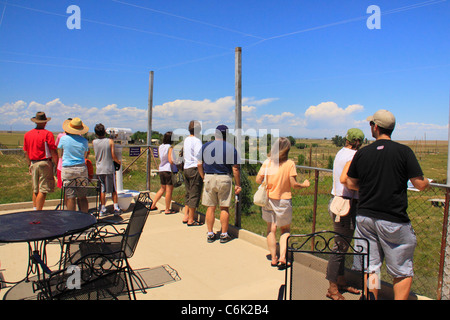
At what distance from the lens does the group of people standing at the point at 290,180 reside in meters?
2.46

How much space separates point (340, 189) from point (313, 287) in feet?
3.43

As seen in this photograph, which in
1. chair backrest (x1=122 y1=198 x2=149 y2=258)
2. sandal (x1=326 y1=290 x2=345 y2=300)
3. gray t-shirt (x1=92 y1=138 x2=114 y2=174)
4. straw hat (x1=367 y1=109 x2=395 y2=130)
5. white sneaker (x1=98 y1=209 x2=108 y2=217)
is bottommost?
sandal (x1=326 y1=290 x2=345 y2=300)

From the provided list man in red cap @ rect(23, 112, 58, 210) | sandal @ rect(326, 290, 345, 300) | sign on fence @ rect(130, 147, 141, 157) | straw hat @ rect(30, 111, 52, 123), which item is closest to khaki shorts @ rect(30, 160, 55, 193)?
man in red cap @ rect(23, 112, 58, 210)

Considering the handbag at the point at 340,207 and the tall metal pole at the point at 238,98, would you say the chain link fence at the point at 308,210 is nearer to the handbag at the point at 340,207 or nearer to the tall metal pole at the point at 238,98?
the handbag at the point at 340,207

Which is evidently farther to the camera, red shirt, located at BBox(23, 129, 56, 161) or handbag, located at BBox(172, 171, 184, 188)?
handbag, located at BBox(172, 171, 184, 188)

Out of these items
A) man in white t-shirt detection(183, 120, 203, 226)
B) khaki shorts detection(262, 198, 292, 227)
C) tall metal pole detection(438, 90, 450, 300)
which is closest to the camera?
tall metal pole detection(438, 90, 450, 300)

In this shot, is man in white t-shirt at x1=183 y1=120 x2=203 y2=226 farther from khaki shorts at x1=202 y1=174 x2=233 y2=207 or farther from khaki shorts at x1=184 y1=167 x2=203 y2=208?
khaki shorts at x1=202 y1=174 x2=233 y2=207

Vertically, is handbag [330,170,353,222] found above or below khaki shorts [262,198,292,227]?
above

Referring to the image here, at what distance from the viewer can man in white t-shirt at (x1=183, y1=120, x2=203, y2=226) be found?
5.16 metres

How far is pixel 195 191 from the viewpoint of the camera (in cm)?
523

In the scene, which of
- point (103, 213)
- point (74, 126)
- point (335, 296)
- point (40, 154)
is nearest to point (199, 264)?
point (335, 296)
